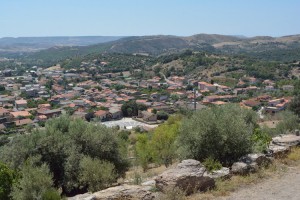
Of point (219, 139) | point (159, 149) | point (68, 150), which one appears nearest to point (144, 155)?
point (159, 149)

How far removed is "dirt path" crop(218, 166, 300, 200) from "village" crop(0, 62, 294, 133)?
3639cm

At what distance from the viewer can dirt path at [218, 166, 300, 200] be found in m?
7.34

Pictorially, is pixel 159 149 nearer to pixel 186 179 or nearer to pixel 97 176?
pixel 97 176

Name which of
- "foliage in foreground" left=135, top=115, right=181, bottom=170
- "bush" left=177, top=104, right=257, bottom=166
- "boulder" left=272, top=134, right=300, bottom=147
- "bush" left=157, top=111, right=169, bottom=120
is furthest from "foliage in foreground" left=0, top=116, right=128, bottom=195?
"bush" left=157, top=111, right=169, bottom=120

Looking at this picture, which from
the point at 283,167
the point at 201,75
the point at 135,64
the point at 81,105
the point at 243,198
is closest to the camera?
the point at 243,198

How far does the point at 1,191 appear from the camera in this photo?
439 inches

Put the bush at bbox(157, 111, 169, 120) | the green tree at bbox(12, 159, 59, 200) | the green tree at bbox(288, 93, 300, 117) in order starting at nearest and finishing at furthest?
the green tree at bbox(12, 159, 59, 200) → the green tree at bbox(288, 93, 300, 117) → the bush at bbox(157, 111, 169, 120)

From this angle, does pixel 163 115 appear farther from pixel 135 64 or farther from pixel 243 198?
pixel 135 64

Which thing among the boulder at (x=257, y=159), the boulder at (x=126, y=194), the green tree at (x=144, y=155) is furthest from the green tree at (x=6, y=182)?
the green tree at (x=144, y=155)

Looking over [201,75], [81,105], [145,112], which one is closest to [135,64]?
[201,75]

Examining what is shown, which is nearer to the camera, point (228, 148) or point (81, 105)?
point (228, 148)

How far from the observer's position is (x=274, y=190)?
7.65 m

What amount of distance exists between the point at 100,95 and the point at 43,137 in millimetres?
67545

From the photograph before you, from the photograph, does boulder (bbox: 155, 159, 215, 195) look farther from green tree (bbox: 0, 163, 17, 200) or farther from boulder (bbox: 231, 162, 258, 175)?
green tree (bbox: 0, 163, 17, 200)
